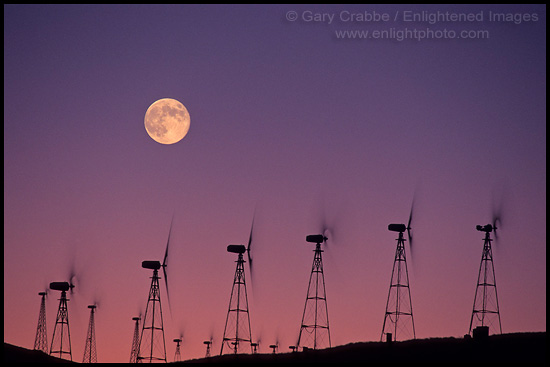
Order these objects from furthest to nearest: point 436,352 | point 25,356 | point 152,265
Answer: point 25,356 → point 152,265 → point 436,352

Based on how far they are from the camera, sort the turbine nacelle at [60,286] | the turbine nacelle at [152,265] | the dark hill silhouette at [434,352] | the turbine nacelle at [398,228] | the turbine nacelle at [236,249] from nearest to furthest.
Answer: the dark hill silhouette at [434,352] → the turbine nacelle at [398,228] → the turbine nacelle at [236,249] → the turbine nacelle at [152,265] → the turbine nacelle at [60,286]

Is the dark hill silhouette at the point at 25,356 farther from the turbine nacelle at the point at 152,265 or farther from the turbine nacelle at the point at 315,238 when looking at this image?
the turbine nacelle at the point at 315,238

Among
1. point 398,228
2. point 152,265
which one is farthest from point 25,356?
point 398,228

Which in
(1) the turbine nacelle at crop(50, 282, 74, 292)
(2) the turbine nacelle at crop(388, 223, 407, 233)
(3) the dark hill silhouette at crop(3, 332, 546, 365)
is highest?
(2) the turbine nacelle at crop(388, 223, 407, 233)

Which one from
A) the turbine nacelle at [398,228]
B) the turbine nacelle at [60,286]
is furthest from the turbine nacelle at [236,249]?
the turbine nacelle at [60,286]

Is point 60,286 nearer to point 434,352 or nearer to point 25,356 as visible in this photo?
point 25,356

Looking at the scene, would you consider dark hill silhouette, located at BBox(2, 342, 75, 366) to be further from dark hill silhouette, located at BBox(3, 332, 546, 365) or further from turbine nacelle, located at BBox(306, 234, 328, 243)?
turbine nacelle, located at BBox(306, 234, 328, 243)

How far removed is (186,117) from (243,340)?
32003 mm

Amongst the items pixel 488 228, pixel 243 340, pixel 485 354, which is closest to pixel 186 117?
pixel 243 340

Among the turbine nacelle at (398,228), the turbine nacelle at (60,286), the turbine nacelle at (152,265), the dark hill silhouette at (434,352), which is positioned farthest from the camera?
the turbine nacelle at (60,286)

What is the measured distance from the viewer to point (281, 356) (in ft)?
402

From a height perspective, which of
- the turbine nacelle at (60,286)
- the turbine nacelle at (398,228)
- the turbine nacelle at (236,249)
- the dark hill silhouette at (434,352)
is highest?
the turbine nacelle at (398,228)

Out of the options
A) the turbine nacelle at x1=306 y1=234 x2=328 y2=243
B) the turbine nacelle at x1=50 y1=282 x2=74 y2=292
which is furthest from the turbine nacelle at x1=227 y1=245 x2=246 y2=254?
the turbine nacelle at x1=50 y1=282 x2=74 y2=292

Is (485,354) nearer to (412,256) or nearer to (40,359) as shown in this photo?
(412,256)
